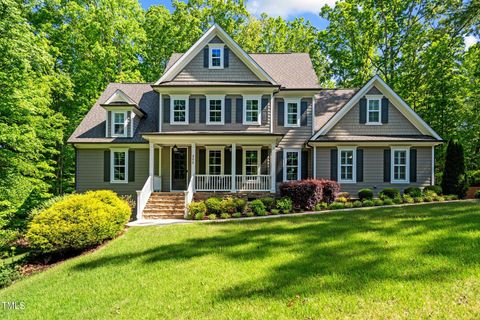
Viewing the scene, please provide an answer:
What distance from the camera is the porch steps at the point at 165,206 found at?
1402 centimetres

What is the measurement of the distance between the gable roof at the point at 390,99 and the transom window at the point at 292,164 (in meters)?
1.53

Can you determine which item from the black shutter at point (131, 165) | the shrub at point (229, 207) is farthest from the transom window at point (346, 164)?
the black shutter at point (131, 165)

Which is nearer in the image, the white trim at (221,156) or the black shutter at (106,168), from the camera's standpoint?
the black shutter at (106,168)

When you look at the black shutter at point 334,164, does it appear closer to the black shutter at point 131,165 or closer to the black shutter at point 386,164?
the black shutter at point 386,164

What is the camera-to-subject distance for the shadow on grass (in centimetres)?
517

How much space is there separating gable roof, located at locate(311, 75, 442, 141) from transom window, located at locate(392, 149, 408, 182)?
1.62 m

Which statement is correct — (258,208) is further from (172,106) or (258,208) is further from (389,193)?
(172,106)

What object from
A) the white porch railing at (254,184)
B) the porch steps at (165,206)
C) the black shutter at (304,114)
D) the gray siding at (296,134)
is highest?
the black shutter at (304,114)

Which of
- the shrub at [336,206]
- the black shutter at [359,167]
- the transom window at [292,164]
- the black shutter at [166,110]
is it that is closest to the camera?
the shrub at [336,206]

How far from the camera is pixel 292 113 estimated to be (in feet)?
59.1

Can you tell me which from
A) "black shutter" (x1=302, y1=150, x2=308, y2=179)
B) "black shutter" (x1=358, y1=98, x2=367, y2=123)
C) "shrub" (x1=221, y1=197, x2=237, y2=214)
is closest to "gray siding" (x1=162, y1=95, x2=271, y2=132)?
"black shutter" (x1=302, y1=150, x2=308, y2=179)

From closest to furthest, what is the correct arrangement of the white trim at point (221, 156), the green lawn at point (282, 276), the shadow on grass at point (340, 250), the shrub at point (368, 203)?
1. the green lawn at point (282, 276)
2. the shadow on grass at point (340, 250)
3. the shrub at point (368, 203)
4. the white trim at point (221, 156)

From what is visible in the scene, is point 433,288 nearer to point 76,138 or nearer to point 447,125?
point 76,138

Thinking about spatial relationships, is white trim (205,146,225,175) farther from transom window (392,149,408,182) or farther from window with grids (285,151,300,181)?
transom window (392,149,408,182)
